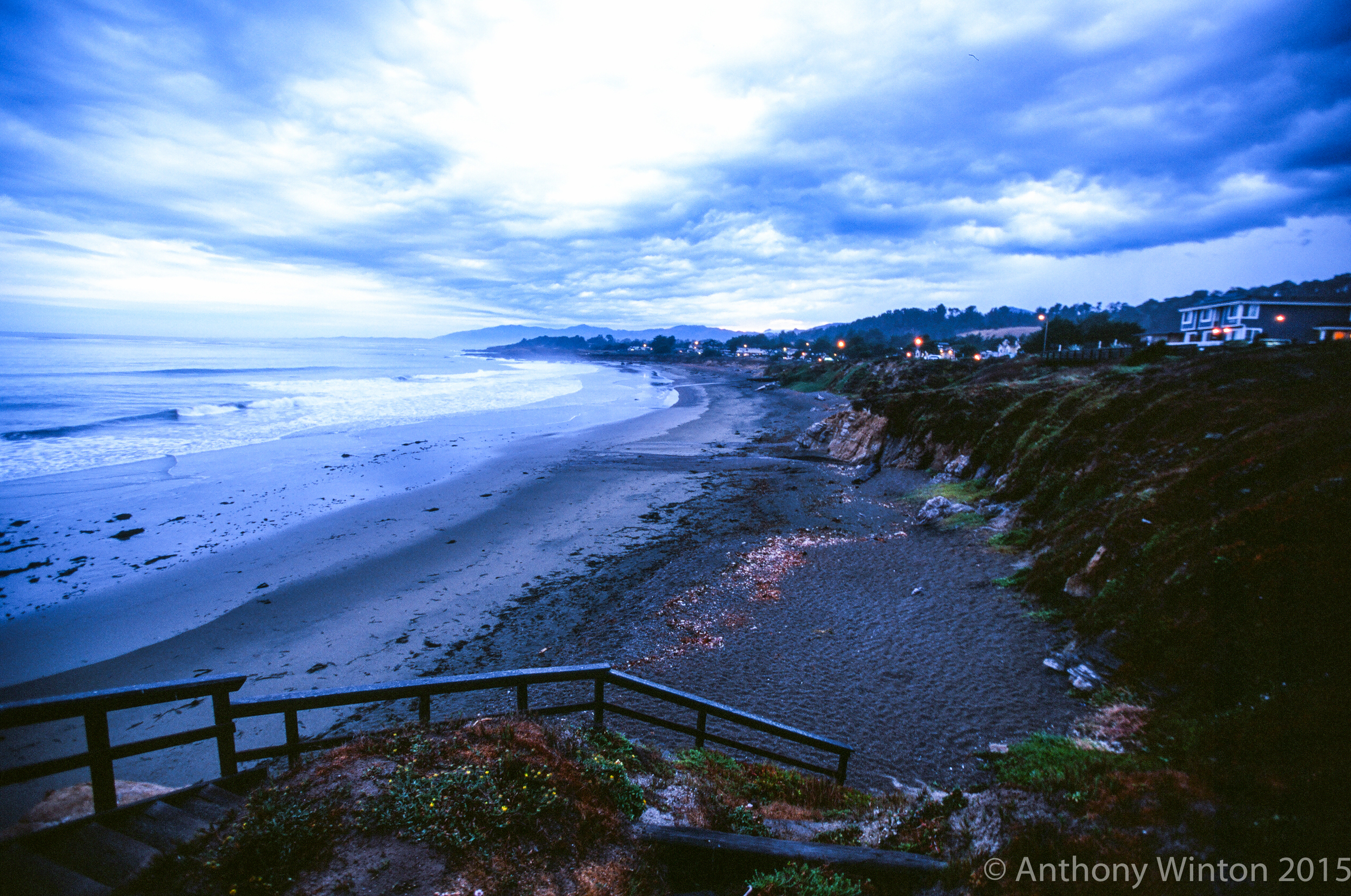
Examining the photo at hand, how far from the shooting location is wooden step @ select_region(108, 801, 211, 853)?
3.64 meters

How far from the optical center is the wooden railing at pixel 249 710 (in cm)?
328

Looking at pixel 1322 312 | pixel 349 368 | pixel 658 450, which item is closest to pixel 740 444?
pixel 658 450

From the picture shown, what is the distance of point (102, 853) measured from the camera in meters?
3.40

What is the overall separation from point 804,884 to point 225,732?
497 cm

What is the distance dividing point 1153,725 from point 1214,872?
4.35 metres

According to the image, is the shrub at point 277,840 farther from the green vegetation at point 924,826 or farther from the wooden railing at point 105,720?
the green vegetation at point 924,826

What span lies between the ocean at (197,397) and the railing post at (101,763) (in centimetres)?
3093

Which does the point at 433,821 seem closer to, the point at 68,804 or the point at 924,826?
the point at 68,804

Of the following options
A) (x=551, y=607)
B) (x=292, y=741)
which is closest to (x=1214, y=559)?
(x=292, y=741)

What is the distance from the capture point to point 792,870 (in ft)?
14.3

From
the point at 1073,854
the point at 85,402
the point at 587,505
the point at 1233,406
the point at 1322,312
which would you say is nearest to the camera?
the point at 1073,854

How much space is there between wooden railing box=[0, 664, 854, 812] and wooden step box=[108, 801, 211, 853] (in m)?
0.19

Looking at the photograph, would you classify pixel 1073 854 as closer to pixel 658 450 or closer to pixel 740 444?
pixel 658 450

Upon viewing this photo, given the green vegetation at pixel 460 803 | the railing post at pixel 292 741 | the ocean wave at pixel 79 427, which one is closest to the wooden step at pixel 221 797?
the railing post at pixel 292 741
